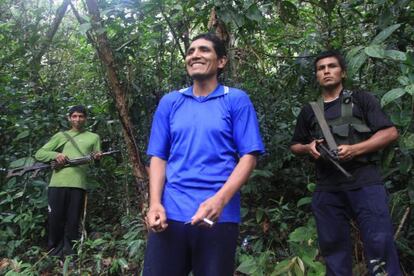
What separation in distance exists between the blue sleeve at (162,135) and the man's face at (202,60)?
22cm

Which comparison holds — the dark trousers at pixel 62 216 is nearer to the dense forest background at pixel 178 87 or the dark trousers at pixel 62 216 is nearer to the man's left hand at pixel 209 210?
the dense forest background at pixel 178 87

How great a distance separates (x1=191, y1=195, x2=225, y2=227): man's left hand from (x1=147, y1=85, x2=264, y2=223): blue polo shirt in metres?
0.11

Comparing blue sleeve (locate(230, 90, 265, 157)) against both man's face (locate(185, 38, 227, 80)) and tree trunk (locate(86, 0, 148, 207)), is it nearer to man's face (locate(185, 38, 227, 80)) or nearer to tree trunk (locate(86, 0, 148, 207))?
man's face (locate(185, 38, 227, 80))

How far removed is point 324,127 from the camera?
3000mm

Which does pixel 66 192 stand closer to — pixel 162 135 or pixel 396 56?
pixel 162 135

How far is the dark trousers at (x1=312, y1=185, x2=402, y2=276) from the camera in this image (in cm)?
274

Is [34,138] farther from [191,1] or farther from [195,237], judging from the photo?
[195,237]

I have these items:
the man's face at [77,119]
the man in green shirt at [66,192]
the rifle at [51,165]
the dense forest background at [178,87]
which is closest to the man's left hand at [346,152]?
the dense forest background at [178,87]

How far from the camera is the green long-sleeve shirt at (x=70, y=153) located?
513 cm

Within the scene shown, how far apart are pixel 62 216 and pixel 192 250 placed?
11.3 ft

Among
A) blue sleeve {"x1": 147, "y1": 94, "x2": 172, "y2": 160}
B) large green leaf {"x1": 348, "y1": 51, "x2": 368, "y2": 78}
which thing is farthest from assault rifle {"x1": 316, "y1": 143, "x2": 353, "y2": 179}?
blue sleeve {"x1": 147, "y1": 94, "x2": 172, "y2": 160}

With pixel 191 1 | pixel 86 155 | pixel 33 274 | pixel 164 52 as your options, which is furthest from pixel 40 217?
pixel 191 1

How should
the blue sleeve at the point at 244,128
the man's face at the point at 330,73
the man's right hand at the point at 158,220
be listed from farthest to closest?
1. the man's face at the point at 330,73
2. the blue sleeve at the point at 244,128
3. the man's right hand at the point at 158,220

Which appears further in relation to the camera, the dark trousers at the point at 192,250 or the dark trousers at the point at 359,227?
the dark trousers at the point at 359,227
